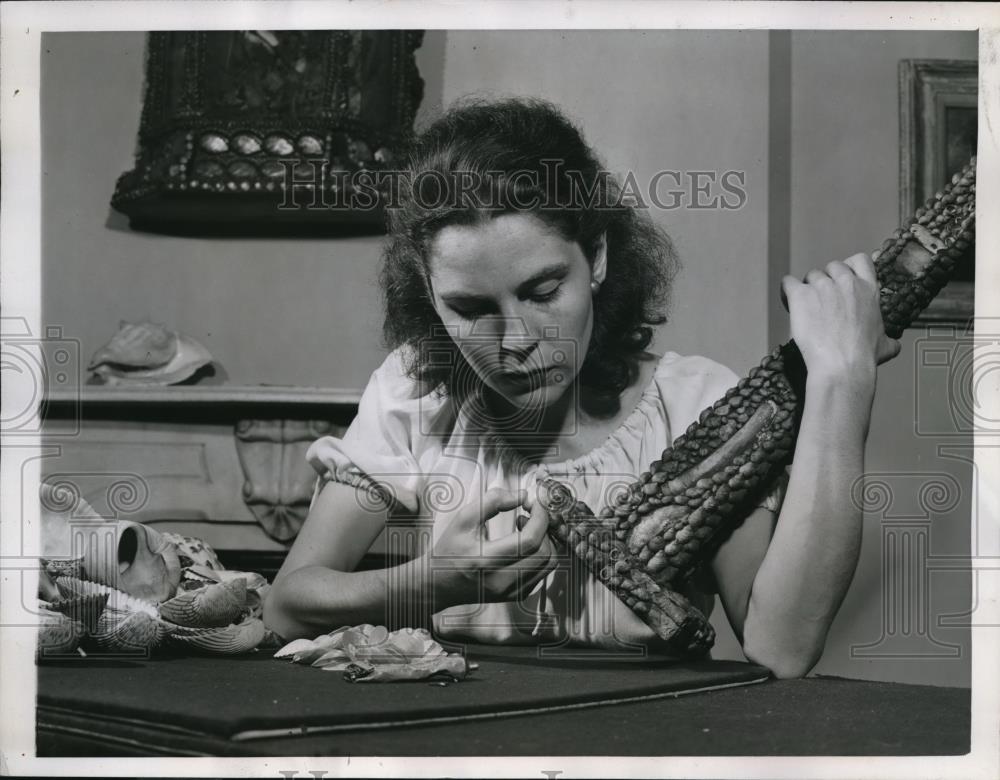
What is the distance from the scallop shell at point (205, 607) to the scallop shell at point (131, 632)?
23 mm

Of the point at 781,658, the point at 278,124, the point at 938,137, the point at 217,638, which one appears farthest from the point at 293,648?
the point at 938,137

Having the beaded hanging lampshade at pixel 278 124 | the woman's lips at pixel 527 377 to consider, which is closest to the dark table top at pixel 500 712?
the woman's lips at pixel 527 377

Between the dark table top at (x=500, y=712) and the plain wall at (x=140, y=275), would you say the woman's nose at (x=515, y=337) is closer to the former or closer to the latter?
the plain wall at (x=140, y=275)

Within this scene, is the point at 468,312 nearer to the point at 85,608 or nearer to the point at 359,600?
the point at 359,600

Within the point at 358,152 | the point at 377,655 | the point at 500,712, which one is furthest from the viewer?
the point at 358,152

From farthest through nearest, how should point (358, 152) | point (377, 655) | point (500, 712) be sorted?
point (358, 152) → point (377, 655) → point (500, 712)

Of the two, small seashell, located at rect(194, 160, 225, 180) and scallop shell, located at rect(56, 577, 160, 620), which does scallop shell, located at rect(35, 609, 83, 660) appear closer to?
scallop shell, located at rect(56, 577, 160, 620)

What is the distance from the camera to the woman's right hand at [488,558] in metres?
1.79

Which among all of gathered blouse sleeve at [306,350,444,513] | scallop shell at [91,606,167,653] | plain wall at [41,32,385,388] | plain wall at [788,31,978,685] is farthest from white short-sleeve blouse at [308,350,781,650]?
scallop shell at [91,606,167,653]

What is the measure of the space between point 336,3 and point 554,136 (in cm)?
40

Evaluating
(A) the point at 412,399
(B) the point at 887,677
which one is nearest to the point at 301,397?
(A) the point at 412,399

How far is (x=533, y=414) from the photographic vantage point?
6.17 ft

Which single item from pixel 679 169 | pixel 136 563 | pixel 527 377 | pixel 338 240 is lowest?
pixel 136 563

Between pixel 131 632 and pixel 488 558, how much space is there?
534 millimetres
